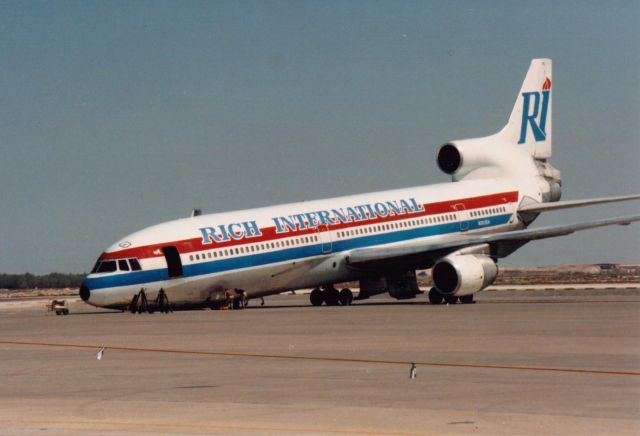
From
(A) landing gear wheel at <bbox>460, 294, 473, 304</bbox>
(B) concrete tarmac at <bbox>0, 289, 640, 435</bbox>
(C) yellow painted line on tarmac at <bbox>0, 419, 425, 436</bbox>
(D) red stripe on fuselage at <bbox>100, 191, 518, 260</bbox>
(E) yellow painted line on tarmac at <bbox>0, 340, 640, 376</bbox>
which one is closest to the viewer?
(C) yellow painted line on tarmac at <bbox>0, 419, 425, 436</bbox>

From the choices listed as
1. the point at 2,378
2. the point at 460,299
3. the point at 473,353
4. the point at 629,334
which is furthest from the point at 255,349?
the point at 460,299

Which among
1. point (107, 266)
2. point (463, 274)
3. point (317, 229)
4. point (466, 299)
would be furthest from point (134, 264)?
point (466, 299)

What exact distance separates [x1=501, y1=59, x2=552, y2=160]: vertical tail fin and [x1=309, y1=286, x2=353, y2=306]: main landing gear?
1433cm

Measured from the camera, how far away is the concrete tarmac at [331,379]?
13820 millimetres

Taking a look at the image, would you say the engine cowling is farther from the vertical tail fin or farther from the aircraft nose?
the aircraft nose

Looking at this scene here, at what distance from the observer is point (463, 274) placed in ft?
159

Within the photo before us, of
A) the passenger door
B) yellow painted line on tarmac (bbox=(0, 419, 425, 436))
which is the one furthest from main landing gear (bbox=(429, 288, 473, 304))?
yellow painted line on tarmac (bbox=(0, 419, 425, 436))

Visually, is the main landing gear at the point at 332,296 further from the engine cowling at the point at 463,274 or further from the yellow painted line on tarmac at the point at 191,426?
the yellow painted line on tarmac at the point at 191,426

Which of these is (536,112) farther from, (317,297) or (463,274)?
(463,274)

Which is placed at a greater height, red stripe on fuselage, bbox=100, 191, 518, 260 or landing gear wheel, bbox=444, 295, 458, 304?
red stripe on fuselage, bbox=100, 191, 518, 260

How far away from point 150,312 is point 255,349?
19497 mm

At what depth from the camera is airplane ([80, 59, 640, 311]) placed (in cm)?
4409

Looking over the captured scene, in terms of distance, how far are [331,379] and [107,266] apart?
26.6 metres

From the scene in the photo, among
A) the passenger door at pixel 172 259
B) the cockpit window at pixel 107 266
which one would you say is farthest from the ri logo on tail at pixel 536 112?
the cockpit window at pixel 107 266
